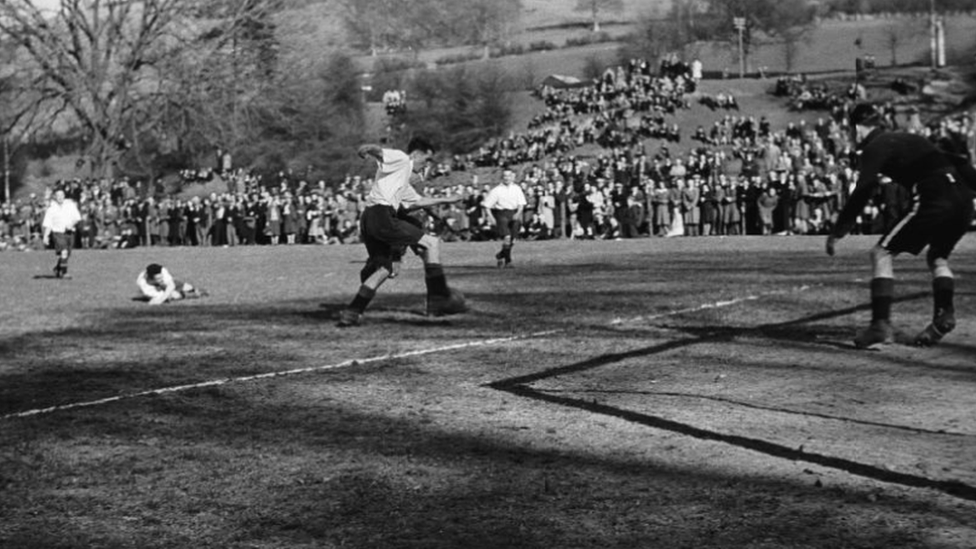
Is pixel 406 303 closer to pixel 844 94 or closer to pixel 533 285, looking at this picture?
pixel 533 285

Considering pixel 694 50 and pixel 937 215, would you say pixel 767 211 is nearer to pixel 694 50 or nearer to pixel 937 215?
pixel 937 215

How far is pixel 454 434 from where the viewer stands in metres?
7.30

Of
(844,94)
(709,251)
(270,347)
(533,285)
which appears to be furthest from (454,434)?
(844,94)

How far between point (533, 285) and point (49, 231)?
1211 cm

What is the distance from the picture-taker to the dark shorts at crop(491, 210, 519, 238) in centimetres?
2434

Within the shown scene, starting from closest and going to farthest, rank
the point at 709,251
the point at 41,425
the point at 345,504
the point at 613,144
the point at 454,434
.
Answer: the point at 345,504, the point at 454,434, the point at 41,425, the point at 709,251, the point at 613,144

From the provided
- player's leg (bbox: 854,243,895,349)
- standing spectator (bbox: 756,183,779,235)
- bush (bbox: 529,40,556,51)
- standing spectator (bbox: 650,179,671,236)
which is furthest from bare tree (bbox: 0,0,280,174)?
bush (bbox: 529,40,556,51)

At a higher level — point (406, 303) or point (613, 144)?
point (613, 144)

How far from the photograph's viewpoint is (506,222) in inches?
973

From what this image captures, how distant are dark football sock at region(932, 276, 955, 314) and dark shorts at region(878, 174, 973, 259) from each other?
29 cm

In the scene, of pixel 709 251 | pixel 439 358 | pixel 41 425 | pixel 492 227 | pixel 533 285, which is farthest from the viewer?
pixel 492 227

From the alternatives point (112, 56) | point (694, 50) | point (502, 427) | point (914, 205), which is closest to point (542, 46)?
point (694, 50)

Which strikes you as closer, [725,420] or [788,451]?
[788,451]

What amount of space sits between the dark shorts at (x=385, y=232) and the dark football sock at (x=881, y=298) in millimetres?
4639
